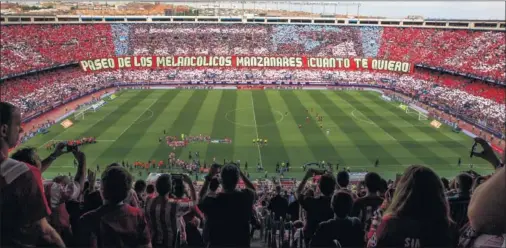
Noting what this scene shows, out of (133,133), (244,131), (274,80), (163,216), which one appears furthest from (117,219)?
(274,80)

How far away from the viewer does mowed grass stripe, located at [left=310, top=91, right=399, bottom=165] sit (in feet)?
116

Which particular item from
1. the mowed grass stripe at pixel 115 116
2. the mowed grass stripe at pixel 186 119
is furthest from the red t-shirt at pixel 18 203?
the mowed grass stripe at pixel 115 116

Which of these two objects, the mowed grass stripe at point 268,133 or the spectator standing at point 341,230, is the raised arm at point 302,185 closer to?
the spectator standing at point 341,230

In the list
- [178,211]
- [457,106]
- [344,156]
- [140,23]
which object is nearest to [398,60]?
[457,106]

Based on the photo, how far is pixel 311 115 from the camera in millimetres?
49156

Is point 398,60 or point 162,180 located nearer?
point 162,180

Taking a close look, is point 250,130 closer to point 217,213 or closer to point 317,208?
point 317,208

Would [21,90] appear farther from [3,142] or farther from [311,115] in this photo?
[3,142]

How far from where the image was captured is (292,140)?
39844mm

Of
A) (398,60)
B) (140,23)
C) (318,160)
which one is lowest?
(318,160)

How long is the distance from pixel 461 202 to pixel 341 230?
8.89 feet

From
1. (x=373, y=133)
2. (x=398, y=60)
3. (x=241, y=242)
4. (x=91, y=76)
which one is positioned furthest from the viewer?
(x=398, y=60)

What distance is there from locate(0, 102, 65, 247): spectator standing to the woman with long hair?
3.45m

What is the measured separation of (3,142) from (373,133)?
4062 centimetres
